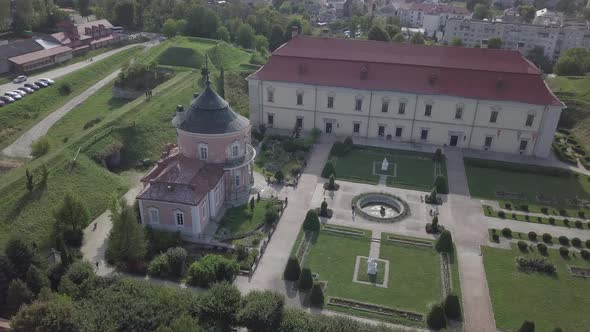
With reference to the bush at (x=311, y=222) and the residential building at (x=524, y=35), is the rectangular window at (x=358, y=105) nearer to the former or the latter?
the bush at (x=311, y=222)

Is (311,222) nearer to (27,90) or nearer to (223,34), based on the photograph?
(27,90)

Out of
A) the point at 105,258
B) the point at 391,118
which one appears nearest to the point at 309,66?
the point at 391,118

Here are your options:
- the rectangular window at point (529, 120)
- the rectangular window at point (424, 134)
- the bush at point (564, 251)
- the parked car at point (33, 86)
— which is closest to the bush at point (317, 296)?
the bush at point (564, 251)

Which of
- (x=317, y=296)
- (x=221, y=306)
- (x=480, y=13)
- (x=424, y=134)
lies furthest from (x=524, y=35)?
(x=221, y=306)

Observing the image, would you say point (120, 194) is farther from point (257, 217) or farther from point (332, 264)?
point (332, 264)

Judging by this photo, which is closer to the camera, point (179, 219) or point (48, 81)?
point (179, 219)

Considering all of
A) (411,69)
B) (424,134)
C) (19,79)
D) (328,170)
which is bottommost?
(328,170)
